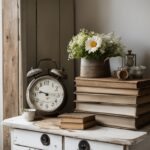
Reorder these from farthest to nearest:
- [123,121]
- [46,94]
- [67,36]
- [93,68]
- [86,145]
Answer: [67,36], [46,94], [93,68], [123,121], [86,145]

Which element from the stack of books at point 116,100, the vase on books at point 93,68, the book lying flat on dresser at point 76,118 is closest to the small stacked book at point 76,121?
the book lying flat on dresser at point 76,118

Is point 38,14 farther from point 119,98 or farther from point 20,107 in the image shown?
point 119,98

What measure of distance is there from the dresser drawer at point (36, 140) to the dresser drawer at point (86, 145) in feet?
0.18

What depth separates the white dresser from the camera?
1614 mm

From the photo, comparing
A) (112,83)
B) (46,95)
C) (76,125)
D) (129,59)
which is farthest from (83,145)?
(129,59)

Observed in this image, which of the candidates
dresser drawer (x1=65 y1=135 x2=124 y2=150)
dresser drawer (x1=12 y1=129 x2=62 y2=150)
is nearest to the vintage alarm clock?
dresser drawer (x1=12 y1=129 x2=62 y2=150)

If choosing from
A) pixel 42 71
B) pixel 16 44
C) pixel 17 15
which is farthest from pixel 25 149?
pixel 17 15

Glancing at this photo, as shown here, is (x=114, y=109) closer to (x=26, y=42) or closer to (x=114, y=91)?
(x=114, y=91)

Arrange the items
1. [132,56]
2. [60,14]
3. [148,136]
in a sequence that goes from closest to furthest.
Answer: [148,136]
[132,56]
[60,14]

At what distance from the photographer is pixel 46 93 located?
2.05 meters

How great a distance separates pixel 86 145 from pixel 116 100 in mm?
295

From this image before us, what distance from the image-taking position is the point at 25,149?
189cm

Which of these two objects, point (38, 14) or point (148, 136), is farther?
point (38, 14)

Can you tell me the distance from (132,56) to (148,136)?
50 centimetres
